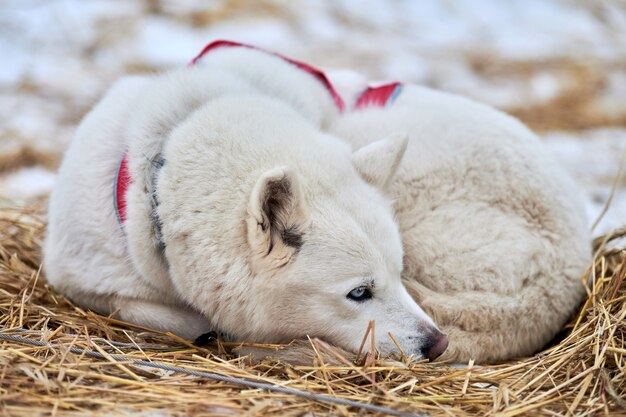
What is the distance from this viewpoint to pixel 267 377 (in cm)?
249

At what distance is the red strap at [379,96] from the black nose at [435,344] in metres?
1.57

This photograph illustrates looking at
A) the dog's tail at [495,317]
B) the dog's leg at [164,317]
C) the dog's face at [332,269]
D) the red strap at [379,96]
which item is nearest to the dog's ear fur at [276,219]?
the dog's face at [332,269]

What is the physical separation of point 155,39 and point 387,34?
10.7 feet

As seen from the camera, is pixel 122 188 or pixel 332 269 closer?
pixel 332 269

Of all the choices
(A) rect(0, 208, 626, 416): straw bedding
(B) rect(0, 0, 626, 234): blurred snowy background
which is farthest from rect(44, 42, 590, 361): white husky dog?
(B) rect(0, 0, 626, 234): blurred snowy background

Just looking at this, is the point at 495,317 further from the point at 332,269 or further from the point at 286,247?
the point at 286,247

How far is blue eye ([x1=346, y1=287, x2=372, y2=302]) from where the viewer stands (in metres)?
2.61

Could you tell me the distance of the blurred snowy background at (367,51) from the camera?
6.56 meters

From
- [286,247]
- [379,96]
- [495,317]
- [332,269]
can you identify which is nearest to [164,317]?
[286,247]

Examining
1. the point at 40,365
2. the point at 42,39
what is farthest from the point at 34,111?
the point at 40,365

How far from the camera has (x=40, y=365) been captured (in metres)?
2.41

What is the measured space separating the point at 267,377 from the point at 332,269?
0.50m

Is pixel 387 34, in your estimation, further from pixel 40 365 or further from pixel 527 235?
pixel 40 365

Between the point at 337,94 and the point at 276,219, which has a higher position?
the point at 337,94
